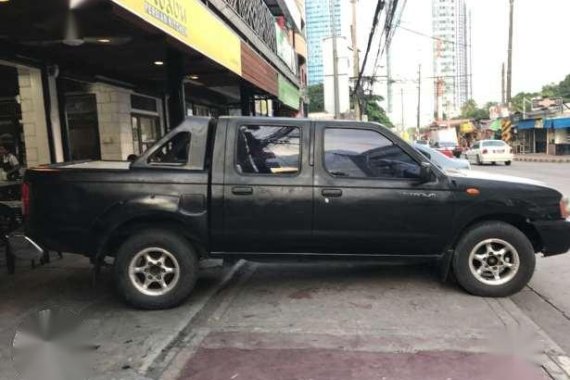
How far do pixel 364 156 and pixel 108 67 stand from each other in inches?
301

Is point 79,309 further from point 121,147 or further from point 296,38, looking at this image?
point 296,38

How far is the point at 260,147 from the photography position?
19.6 feet

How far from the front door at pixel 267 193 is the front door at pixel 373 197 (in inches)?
6.3

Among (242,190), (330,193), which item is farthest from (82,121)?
(330,193)

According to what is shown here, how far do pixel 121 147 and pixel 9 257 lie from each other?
6890mm

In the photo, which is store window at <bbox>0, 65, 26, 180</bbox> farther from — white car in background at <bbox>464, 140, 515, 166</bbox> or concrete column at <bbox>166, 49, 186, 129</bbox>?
white car in background at <bbox>464, 140, 515, 166</bbox>

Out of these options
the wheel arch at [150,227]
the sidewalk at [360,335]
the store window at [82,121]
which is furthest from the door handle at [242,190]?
the store window at [82,121]

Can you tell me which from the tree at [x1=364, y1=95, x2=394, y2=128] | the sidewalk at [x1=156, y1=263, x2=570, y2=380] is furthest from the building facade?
the tree at [x1=364, y1=95, x2=394, y2=128]

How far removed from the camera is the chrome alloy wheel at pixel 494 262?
5984 millimetres

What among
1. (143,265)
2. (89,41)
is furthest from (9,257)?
(89,41)

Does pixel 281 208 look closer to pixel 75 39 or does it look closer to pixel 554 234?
pixel 554 234

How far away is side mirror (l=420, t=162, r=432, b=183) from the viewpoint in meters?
5.84

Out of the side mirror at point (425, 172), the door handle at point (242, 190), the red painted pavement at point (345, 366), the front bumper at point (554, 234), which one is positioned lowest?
the red painted pavement at point (345, 366)

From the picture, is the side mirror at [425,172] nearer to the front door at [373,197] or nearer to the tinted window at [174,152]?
the front door at [373,197]
